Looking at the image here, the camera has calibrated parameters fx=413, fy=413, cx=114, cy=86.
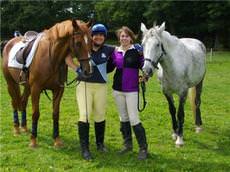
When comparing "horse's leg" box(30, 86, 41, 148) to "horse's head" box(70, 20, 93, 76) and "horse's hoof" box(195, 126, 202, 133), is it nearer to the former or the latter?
"horse's head" box(70, 20, 93, 76)

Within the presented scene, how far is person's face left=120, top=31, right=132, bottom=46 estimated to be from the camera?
618 cm

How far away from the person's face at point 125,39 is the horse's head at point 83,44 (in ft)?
1.84

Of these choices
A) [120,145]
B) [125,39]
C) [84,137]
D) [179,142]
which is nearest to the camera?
[125,39]

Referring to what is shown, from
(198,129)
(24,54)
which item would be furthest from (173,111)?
(24,54)

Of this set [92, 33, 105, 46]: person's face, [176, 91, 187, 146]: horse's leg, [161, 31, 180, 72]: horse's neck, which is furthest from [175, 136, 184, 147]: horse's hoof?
[92, 33, 105, 46]: person's face

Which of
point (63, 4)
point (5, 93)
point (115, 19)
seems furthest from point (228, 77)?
point (63, 4)

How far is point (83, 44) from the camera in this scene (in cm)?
582

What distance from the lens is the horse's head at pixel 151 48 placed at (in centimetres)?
630

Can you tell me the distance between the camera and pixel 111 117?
381 inches

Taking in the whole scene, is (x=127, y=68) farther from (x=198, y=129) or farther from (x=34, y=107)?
(x=198, y=129)

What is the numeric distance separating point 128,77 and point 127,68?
0.14m

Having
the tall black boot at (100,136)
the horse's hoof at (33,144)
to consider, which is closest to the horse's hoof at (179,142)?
the tall black boot at (100,136)

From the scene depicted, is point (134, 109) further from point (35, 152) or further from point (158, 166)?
point (35, 152)

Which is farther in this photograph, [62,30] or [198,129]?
[198,129]
